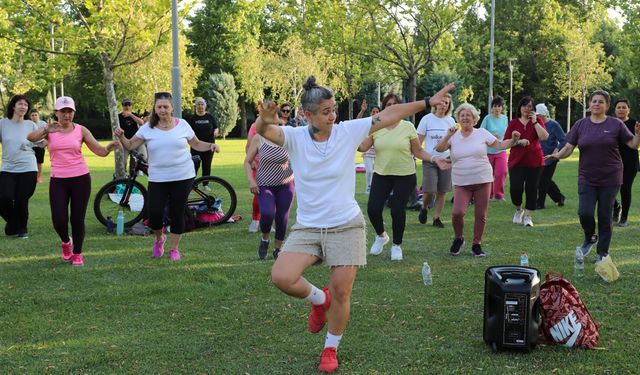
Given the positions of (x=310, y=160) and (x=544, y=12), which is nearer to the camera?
(x=310, y=160)

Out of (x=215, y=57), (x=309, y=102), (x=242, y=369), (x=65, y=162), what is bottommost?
(x=242, y=369)

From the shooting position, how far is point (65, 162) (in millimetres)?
7270

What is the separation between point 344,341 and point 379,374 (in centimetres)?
68

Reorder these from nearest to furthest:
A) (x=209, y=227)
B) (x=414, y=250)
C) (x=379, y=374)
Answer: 1. (x=379, y=374)
2. (x=414, y=250)
3. (x=209, y=227)

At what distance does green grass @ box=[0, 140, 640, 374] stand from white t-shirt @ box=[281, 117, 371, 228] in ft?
3.39

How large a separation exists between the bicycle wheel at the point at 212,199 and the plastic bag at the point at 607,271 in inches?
228

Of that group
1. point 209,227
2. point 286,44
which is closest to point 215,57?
point 286,44

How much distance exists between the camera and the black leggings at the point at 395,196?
25.6ft

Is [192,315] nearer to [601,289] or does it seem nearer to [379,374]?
[379,374]

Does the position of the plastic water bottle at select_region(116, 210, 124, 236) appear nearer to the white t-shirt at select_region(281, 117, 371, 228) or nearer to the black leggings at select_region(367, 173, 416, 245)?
the black leggings at select_region(367, 173, 416, 245)

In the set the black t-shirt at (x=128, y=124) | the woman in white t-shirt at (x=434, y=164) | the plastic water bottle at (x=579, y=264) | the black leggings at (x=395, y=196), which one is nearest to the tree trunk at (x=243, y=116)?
A: the black t-shirt at (x=128, y=124)

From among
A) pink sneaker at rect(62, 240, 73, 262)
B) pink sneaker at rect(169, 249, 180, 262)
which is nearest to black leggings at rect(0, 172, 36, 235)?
pink sneaker at rect(62, 240, 73, 262)

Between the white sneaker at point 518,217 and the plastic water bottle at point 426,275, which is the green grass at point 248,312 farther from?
the white sneaker at point 518,217

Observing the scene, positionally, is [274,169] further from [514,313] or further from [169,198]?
[514,313]
